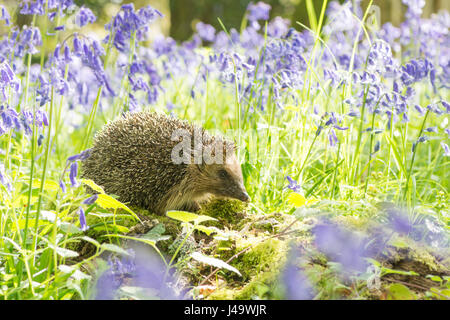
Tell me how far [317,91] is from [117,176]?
2369mm

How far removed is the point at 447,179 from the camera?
525 cm

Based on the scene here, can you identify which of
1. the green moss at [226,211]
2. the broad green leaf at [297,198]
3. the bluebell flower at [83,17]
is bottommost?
the green moss at [226,211]

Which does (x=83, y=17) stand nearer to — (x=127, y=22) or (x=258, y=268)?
(x=127, y=22)

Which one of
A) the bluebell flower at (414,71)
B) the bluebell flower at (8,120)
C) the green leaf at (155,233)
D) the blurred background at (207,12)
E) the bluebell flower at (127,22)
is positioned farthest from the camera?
the blurred background at (207,12)

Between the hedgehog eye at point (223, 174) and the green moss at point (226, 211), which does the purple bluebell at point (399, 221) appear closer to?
the green moss at point (226, 211)

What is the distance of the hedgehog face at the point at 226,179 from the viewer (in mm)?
4504

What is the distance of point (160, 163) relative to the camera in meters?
4.60

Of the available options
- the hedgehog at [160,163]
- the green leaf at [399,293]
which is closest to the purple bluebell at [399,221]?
the green leaf at [399,293]

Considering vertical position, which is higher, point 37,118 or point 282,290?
point 37,118

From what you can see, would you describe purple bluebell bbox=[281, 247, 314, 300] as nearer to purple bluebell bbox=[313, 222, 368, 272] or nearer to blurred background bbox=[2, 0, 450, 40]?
purple bluebell bbox=[313, 222, 368, 272]

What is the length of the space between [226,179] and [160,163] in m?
0.64
